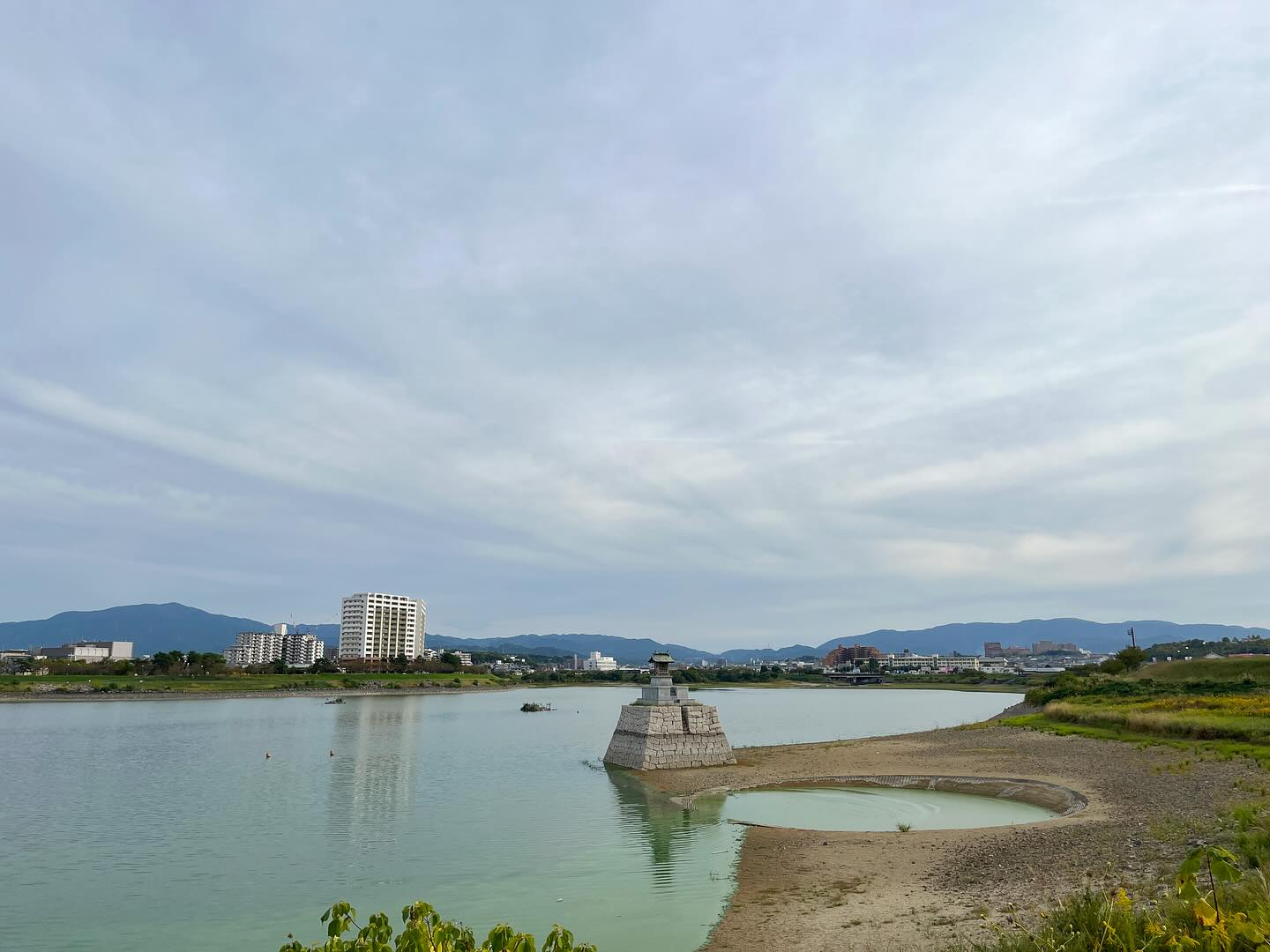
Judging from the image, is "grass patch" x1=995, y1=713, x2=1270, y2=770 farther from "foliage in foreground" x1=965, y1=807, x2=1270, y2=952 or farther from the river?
"foliage in foreground" x1=965, y1=807, x2=1270, y2=952

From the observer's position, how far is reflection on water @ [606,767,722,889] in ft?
77.5

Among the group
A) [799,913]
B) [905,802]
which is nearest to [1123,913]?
[799,913]

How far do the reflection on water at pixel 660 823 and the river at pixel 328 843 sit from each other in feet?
0.41

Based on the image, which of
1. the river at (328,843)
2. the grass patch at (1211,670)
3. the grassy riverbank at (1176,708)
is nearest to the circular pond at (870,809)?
the river at (328,843)

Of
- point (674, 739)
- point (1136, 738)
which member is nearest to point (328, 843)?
point (674, 739)

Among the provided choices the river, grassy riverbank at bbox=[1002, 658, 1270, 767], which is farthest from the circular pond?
grassy riverbank at bbox=[1002, 658, 1270, 767]

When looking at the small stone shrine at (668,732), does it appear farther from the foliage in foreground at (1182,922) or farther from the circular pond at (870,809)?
the foliage in foreground at (1182,922)

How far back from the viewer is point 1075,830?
21156 mm

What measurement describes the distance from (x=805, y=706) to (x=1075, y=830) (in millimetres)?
105402

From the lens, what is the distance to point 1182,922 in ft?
25.2

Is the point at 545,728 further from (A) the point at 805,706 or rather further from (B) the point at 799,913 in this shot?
(B) the point at 799,913

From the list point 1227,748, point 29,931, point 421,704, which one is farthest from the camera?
point 421,704

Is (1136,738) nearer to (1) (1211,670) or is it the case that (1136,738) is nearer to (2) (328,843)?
(2) (328,843)

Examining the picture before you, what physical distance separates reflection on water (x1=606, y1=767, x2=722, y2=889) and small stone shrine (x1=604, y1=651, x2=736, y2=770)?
10.8 ft
